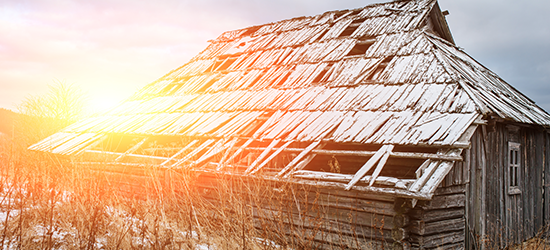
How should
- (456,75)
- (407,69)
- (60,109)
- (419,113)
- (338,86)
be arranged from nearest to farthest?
1. (419,113)
2. (456,75)
3. (407,69)
4. (338,86)
5. (60,109)

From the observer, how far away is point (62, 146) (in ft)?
36.9

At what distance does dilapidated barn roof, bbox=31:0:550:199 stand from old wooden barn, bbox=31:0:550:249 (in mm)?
40

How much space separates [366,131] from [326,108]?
1617 mm

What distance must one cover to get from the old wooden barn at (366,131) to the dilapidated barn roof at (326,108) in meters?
0.04

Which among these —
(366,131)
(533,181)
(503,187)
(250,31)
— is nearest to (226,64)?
(250,31)

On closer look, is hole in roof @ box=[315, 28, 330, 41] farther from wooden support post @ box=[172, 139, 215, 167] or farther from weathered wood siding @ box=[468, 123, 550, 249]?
weathered wood siding @ box=[468, 123, 550, 249]

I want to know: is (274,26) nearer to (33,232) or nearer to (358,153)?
(358,153)

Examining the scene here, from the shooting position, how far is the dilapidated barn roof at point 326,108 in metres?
6.49

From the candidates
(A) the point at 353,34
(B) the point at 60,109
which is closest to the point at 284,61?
(A) the point at 353,34

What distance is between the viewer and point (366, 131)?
276 inches

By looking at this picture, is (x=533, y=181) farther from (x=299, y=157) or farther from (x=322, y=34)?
(x=322, y=34)

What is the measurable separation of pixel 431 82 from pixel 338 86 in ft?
7.35

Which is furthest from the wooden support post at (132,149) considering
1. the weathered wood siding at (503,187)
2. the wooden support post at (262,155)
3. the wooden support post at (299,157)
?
the weathered wood siding at (503,187)

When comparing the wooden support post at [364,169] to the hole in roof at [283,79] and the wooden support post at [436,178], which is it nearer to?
the wooden support post at [436,178]
